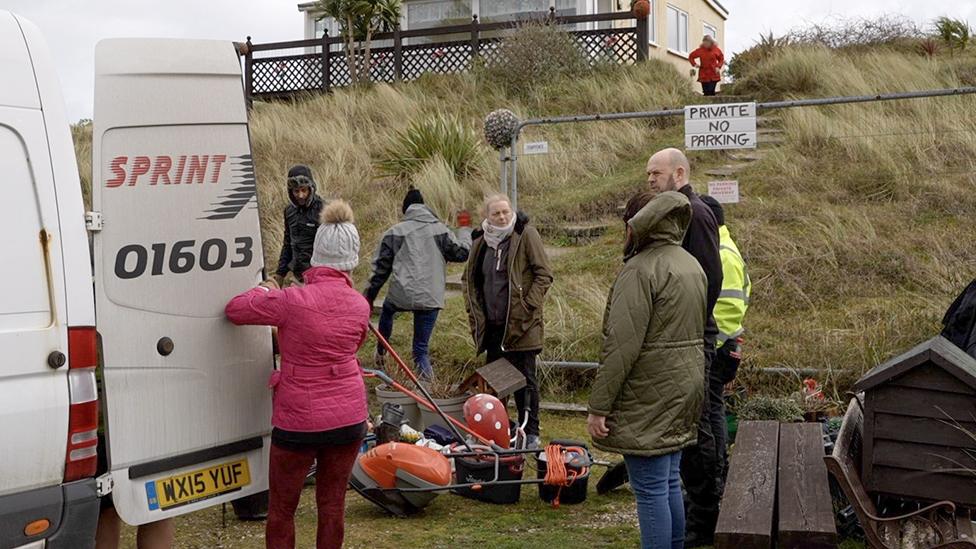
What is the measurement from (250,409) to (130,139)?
1.33 m

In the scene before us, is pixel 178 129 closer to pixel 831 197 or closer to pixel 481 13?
pixel 831 197

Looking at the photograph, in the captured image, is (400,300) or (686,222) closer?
(686,222)

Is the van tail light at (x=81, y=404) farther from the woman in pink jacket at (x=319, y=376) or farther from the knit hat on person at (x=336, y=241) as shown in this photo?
the knit hat on person at (x=336, y=241)

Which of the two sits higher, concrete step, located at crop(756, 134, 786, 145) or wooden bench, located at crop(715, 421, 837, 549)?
concrete step, located at crop(756, 134, 786, 145)

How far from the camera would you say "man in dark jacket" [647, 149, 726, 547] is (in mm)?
5516

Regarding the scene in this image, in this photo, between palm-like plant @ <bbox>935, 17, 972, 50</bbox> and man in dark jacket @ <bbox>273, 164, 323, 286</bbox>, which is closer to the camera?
man in dark jacket @ <bbox>273, 164, 323, 286</bbox>

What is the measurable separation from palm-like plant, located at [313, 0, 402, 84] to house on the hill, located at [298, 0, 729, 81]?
9.41 feet

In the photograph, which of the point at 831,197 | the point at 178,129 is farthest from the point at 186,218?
the point at 831,197

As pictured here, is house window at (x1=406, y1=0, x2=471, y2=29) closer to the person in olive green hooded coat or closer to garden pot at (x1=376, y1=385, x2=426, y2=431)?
garden pot at (x1=376, y1=385, x2=426, y2=431)

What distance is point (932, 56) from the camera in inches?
807

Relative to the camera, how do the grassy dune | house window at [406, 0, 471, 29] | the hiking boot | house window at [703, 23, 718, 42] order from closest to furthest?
the hiking boot < the grassy dune < house window at [406, 0, 471, 29] < house window at [703, 23, 718, 42]

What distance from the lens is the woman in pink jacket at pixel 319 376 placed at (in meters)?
4.79

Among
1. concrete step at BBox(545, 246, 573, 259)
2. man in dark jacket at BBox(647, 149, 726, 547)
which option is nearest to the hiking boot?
man in dark jacket at BBox(647, 149, 726, 547)

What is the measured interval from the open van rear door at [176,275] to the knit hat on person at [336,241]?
0.94 ft
